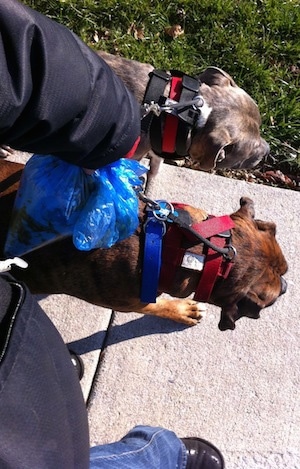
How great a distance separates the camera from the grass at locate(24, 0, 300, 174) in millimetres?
4973

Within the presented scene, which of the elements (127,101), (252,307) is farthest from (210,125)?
(127,101)

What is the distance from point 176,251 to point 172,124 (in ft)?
3.37

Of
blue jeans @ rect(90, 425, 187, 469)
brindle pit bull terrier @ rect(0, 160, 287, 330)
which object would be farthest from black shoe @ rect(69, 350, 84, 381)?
brindle pit bull terrier @ rect(0, 160, 287, 330)

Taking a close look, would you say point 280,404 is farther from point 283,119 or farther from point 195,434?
point 283,119

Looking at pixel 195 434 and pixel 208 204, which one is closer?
pixel 195 434

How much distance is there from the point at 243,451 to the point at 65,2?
150 inches

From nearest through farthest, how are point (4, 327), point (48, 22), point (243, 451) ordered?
1. point (4, 327)
2. point (48, 22)
3. point (243, 451)

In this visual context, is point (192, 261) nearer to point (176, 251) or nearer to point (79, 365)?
point (176, 251)

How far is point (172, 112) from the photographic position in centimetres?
370

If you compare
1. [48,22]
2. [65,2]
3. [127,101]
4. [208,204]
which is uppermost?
[48,22]

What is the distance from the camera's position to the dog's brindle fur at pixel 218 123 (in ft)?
13.4

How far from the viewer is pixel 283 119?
4.88 meters

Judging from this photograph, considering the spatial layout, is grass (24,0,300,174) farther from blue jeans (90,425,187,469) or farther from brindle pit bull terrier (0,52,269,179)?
blue jeans (90,425,187,469)

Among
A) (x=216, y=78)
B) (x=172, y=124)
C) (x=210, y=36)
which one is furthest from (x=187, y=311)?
(x=210, y=36)
